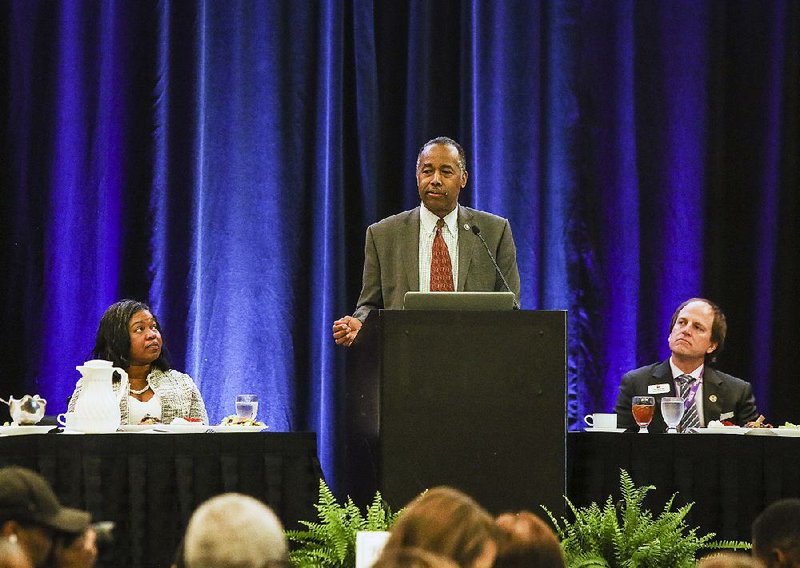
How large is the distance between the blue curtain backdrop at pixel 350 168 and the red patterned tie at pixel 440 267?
57.1 inches

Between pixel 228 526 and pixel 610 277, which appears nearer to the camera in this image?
pixel 228 526

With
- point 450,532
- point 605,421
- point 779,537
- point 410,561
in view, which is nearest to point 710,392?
point 605,421

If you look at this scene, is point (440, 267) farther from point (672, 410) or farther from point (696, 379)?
point (696, 379)

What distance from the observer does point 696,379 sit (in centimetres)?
555

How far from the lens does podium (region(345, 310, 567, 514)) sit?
11.4 feet

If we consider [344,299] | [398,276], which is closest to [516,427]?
[398,276]

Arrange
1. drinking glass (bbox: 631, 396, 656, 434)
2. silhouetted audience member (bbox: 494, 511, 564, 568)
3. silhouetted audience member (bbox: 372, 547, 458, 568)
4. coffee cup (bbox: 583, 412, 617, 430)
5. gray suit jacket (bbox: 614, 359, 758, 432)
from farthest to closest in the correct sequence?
1. gray suit jacket (bbox: 614, 359, 758, 432)
2. coffee cup (bbox: 583, 412, 617, 430)
3. drinking glass (bbox: 631, 396, 656, 434)
4. silhouetted audience member (bbox: 494, 511, 564, 568)
5. silhouetted audience member (bbox: 372, 547, 458, 568)

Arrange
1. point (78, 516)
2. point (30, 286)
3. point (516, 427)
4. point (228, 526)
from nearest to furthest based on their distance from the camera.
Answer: point (228, 526), point (78, 516), point (516, 427), point (30, 286)

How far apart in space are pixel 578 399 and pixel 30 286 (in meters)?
2.77

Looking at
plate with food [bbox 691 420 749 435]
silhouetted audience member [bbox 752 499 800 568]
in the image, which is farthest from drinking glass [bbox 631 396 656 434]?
silhouetted audience member [bbox 752 499 800 568]

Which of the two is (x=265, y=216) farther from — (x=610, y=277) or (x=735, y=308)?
(x=735, y=308)

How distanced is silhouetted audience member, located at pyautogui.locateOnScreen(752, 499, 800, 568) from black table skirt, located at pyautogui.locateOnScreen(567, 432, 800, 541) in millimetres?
1596

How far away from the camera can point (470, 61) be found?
645 cm

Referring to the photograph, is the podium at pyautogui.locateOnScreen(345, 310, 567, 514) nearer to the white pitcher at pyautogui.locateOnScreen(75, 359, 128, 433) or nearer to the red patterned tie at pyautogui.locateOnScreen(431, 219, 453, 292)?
the white pitcher at pyautogui.locateOnScreen(75, 359, 128, 433)
